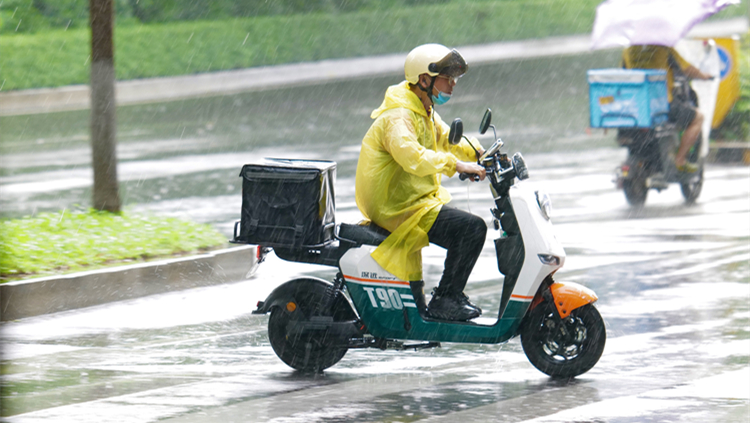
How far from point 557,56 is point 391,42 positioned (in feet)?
17.0

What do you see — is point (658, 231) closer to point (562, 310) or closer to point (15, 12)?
point (562, 310)

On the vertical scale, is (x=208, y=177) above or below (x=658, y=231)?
above

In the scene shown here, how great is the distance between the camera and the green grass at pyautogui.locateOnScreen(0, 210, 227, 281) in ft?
29.5

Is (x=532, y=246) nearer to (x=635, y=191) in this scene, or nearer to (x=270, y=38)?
(x=635, y=191)

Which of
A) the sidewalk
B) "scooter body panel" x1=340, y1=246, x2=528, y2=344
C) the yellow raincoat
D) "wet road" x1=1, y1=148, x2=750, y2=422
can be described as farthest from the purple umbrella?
"scooter body panel" x1=340, y1=246, x2=528, y2=344

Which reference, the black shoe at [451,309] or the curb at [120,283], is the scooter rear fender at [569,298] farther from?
the curb at [120,283]

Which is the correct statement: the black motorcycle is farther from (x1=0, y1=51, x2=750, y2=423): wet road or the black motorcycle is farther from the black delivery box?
the black delivery box

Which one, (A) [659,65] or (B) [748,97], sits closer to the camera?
(A) [659,65]

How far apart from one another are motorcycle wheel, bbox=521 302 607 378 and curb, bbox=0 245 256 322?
3564 millimetres

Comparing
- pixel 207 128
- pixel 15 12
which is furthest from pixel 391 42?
pixel 207 128

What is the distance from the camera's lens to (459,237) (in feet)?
21.3

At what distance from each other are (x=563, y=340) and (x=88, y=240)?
4.68 metres

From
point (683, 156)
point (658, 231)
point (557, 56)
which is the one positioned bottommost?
point (658, 231)

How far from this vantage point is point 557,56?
3516cm
